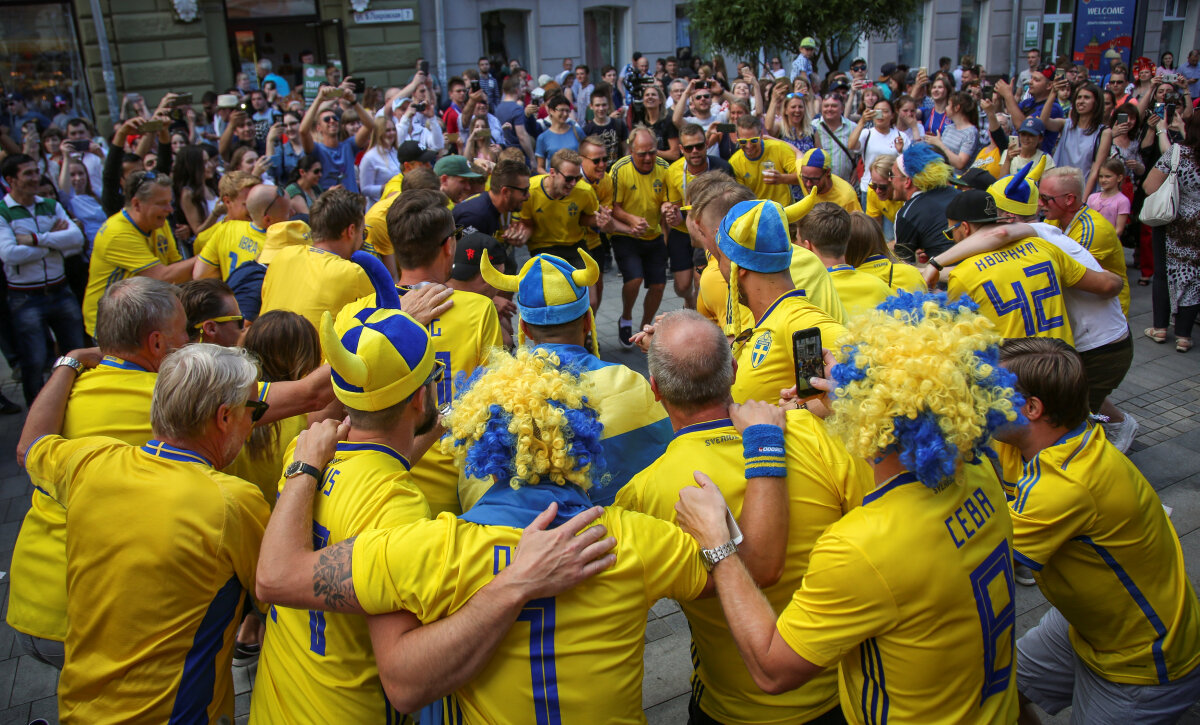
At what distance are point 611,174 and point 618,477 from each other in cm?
538

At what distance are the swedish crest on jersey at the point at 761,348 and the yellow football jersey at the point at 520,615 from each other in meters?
1.61

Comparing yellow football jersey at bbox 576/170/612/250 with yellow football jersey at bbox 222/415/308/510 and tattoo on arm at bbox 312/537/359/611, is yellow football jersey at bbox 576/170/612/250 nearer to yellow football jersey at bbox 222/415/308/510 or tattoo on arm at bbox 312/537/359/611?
yellow football jersey at bbox 222/415/308/510

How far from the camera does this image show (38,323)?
692cm

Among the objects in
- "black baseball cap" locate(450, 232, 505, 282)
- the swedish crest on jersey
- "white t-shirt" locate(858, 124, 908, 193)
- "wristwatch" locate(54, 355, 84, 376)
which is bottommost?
the swedish crest on jersey

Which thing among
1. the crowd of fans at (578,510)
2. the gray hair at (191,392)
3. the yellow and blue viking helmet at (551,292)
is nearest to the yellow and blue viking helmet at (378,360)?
the crowd of fans at (578,510)

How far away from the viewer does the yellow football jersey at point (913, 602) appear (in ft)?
6.46

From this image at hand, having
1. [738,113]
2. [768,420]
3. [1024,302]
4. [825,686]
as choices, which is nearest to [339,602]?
[768,420]

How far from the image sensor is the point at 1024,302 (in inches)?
178

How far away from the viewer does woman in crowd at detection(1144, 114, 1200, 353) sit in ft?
23.8

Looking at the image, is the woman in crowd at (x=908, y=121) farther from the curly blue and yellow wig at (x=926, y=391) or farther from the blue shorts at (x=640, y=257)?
the curly blue and yellow wig at (x=926, y=391)

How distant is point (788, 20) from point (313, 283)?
1461cm

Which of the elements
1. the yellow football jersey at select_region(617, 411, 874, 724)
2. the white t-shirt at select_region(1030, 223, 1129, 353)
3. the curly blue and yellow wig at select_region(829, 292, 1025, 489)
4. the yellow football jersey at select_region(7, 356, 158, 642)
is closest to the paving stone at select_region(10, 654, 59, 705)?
the yellow football jersey at select_region(7, 356, 158, 642)

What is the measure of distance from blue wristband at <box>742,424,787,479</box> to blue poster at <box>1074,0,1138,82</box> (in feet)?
51.4

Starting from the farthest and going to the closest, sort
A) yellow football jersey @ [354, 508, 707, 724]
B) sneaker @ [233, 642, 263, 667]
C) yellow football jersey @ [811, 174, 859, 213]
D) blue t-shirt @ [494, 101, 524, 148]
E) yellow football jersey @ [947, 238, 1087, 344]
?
blue t-shirt @ [494, 101, 524, 148] → yellow football jersey @ [811, 174, 859, 213] → yellow football jersey @ [947, 238, 1087, 344] → sneaker @ [233, 642, 263, 667] → yellow football jersey @ [354, 508, 707, 724]
